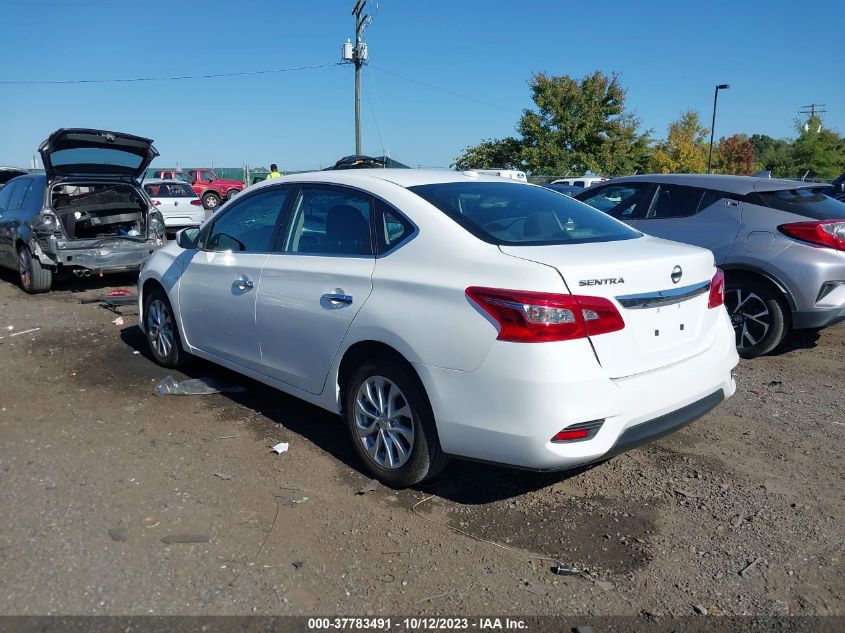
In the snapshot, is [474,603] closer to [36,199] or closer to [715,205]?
[715,205]

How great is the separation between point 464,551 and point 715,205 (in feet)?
15.5

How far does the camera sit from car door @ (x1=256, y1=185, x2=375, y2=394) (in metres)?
3.84

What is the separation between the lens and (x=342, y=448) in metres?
4.34

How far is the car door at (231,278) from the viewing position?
4.59 meters

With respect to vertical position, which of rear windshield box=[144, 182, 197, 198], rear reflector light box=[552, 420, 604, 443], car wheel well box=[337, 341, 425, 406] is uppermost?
rear windshield box=[144, 182, 197, 198]

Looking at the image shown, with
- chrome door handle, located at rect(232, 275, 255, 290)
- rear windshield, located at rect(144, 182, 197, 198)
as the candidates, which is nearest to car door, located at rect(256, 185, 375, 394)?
chrome door handle, located at rect(232, 275, 255, 290)

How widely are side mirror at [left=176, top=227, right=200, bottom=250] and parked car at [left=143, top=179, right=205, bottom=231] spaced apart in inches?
509

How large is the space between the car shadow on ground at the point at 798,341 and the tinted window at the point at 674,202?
1.53 meters

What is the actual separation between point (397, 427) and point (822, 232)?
4353 millimetres

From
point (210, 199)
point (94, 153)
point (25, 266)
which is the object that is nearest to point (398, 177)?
point (94, 153)

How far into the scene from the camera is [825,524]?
11.1 feet

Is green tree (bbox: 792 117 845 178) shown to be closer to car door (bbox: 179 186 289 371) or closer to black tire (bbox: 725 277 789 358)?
Result: black tire (bbox: 725 277 789 358)

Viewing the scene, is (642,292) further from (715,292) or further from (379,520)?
(379,520)

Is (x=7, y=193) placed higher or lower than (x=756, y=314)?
higher
